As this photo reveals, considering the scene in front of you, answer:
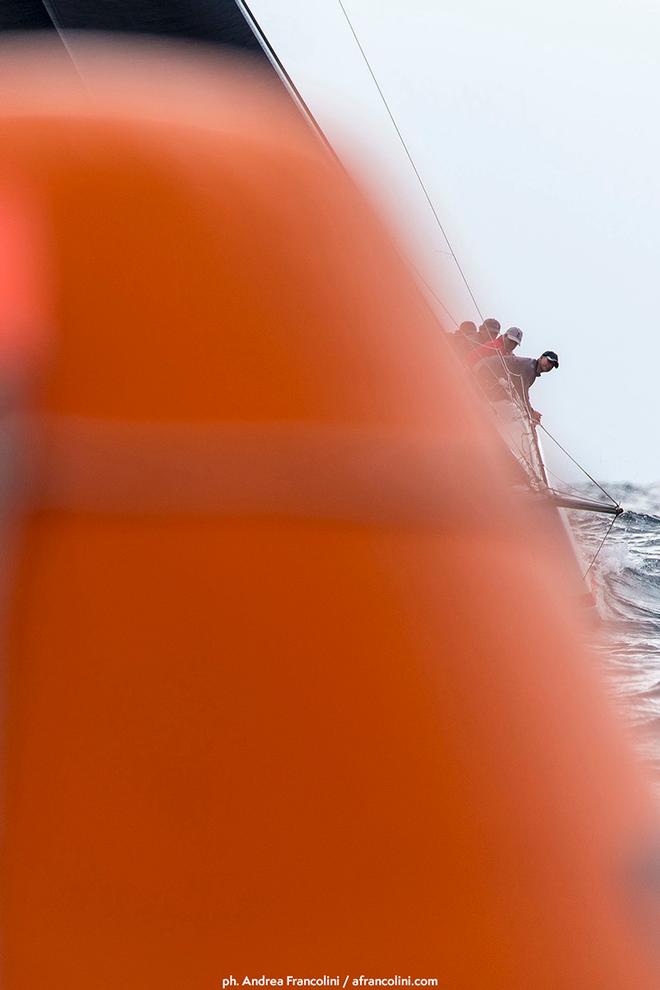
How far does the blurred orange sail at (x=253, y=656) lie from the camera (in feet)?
0.75

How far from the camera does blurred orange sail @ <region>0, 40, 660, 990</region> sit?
0.23 meters

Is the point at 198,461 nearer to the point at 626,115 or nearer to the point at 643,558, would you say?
the point at 643,558

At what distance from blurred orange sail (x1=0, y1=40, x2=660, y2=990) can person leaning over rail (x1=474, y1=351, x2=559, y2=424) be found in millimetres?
1006

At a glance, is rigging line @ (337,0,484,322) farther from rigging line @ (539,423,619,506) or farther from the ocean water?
the ocean water

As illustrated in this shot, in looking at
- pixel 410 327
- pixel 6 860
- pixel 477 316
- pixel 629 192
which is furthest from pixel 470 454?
pixel 629 192

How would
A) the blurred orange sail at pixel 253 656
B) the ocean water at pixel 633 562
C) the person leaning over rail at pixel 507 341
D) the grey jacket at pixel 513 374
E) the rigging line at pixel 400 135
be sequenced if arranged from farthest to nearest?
the rigging line at pixel 400 135
the person leaning over rail at pixel 507 341
the ocean water at pixel 633 562
the grey jacket at pixel 513 374
the blurred orange sail at pixel 253 656

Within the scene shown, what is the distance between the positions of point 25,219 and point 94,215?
16 mm

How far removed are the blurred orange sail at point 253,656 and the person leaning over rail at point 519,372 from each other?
101cm

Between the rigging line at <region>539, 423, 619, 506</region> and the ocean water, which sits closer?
the ocean water

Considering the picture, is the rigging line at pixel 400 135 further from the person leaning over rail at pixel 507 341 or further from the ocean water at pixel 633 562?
the ocean water at pixel 633 562

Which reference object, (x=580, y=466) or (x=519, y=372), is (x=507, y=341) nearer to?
(x=519, y=372)

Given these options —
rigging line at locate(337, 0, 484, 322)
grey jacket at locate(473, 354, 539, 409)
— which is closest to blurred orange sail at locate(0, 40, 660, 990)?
grey jacket at locate(473, 354, 539, 409)

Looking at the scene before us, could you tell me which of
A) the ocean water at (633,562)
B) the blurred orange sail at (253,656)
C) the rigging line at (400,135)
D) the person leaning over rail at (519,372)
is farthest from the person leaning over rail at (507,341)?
the blurred orange sail at (253,656)

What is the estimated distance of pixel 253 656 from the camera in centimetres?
24
